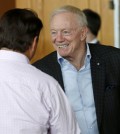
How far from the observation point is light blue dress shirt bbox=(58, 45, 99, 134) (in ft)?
9.34

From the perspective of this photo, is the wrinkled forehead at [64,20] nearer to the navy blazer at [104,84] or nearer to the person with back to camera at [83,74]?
the person with back to camera at [83,74]

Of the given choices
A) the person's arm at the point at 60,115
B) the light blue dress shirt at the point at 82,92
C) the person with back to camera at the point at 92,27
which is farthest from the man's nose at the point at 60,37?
the person with back to camera at the point at 92,27

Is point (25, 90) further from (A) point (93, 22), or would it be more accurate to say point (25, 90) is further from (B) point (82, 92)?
(A) point (93, 22)

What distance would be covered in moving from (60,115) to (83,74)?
0.88 metres

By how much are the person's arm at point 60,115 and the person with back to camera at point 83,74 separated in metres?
0.65

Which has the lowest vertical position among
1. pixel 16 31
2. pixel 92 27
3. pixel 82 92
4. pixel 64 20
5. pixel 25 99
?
pixel 82 92

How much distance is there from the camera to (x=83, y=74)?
2.98m

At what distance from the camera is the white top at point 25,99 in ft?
6.72

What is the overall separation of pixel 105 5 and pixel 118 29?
73 cm

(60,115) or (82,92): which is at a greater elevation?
(60,115)

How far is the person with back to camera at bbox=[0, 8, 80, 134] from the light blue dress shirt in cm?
63

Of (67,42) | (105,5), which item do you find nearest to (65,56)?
(67,42)

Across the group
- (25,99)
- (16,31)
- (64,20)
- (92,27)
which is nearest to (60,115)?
(25,99)

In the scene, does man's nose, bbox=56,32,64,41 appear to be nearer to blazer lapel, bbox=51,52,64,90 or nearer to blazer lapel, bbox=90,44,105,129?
blazer lapel, bbox=51,52,64,90
